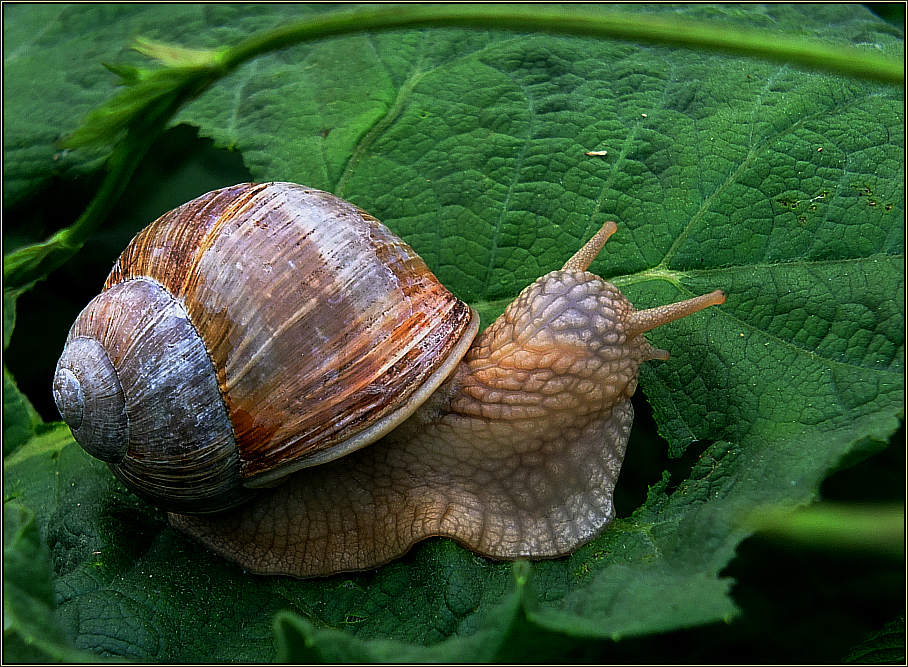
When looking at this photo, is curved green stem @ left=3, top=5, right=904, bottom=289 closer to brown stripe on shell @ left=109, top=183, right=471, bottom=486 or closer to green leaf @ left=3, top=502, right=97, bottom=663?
brown stripe on shell @ left=109, top=183, right=471, bottom=486

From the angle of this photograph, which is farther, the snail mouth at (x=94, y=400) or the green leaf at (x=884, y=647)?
the snail mouth at (x=94, y=400)

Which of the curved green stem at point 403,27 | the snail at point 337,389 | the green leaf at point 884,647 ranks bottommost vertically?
the green leaf at point 884,647

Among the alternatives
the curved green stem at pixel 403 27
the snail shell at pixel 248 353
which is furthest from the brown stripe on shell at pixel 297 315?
the curved green stem at pixel 403 27

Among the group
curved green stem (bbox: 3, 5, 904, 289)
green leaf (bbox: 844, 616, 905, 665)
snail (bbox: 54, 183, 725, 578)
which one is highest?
curved green stem (bbox: 3, 5, 904, 289)

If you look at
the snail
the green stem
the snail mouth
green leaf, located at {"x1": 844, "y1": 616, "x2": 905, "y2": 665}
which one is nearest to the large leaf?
the snail

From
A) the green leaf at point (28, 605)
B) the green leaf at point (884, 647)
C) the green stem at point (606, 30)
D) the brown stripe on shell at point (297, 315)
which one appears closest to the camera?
the green leaf at point (28, 605)

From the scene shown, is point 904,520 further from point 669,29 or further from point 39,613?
point 39,613

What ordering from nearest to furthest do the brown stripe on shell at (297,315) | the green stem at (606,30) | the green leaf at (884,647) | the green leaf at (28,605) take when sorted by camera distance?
the green leaf at (28,605)
the green stem at (606,30)
the green leaf at (884,647)
the brown stripe on shell at (297,315)

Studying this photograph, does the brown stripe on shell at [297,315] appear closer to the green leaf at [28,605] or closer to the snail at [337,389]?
the snail at [337,389]
